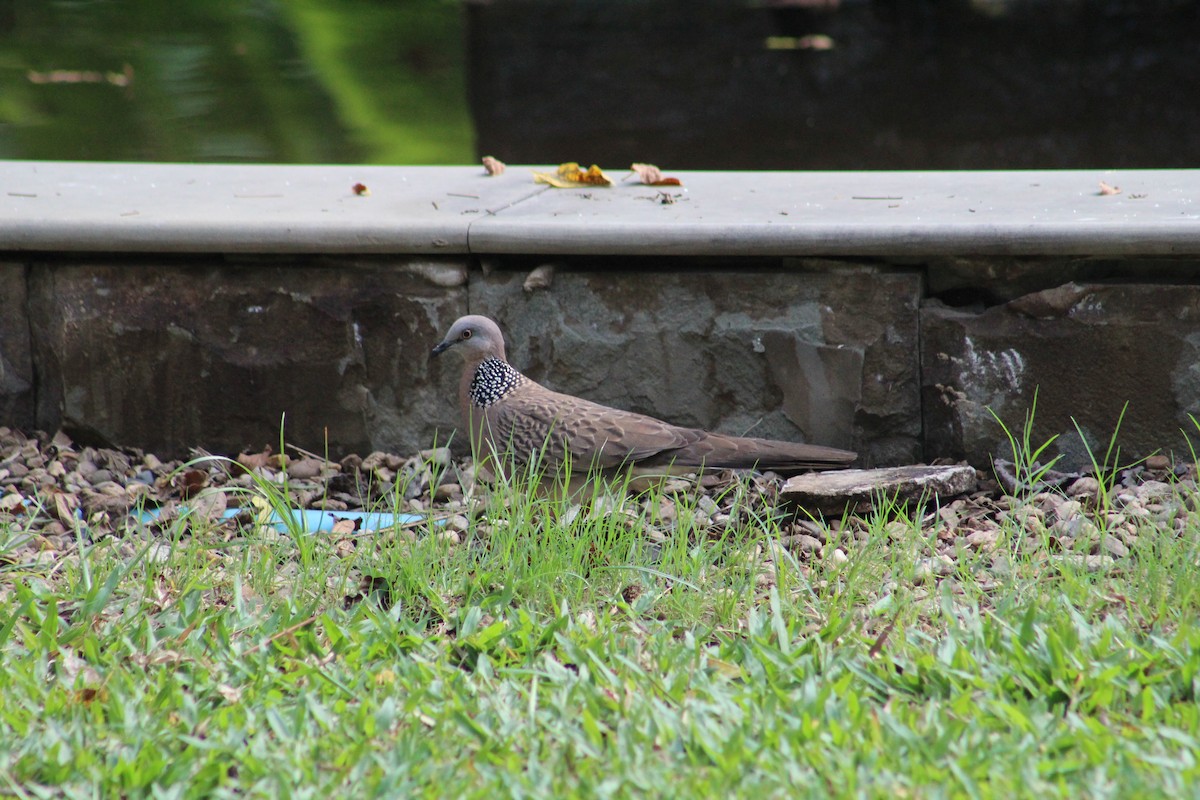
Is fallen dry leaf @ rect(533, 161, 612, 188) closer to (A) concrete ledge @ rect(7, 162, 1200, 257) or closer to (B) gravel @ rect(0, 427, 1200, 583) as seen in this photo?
(A) concrete ledge @ rect(7, 162, 1200, 257)

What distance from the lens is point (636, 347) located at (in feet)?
15.1

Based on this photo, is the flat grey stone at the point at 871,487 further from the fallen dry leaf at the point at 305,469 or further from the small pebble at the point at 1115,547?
the fallen dry leaf at the point at 305,469

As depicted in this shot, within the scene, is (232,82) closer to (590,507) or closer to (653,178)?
(653,178)

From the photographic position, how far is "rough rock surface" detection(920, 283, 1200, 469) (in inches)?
167

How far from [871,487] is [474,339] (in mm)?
1428

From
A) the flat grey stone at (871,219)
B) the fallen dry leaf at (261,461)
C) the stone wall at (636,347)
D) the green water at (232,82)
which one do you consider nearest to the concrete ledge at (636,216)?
the flat grey stone at (871,219)

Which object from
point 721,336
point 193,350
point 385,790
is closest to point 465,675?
point 385,790

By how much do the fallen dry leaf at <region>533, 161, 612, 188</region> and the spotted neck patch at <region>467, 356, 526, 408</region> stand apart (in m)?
1.26

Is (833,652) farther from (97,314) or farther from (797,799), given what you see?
(97,314)

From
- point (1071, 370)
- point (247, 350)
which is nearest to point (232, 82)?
point (247, 350)

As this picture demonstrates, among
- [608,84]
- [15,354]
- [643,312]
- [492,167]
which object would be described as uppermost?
[492,167]

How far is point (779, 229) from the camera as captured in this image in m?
4.34

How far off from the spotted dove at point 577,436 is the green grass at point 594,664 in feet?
1.15

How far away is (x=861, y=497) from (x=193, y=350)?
99.1 inches
